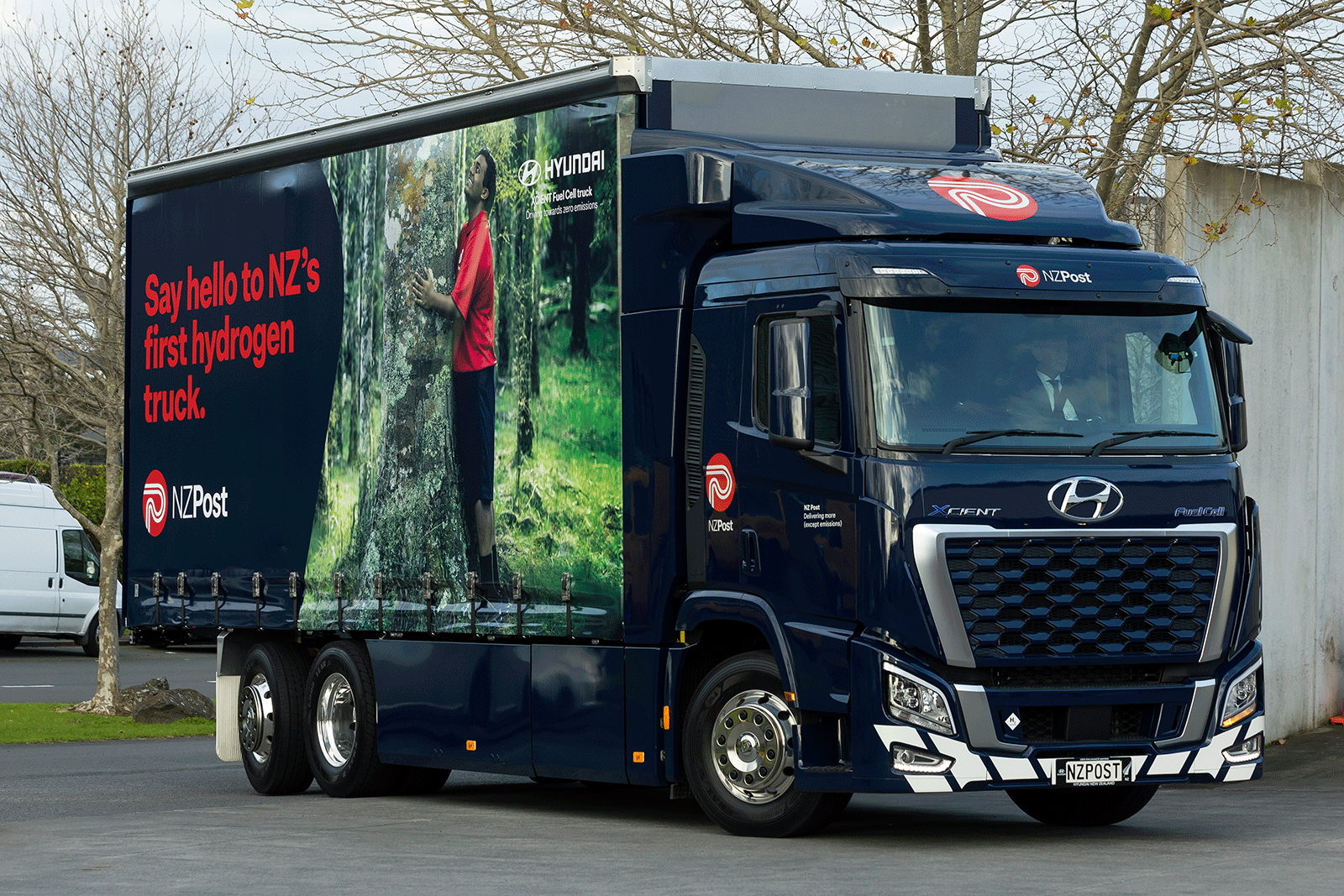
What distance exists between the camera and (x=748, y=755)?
11.3m

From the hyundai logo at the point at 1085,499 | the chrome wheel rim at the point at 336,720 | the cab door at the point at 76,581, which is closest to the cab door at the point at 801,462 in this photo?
the hyundai logo at the point at 1085,499

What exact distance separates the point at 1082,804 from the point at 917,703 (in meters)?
2.47

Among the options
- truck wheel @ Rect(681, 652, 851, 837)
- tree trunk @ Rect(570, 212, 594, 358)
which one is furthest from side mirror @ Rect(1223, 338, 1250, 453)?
tree trunk @ Rect(570, 212, 594, 358)

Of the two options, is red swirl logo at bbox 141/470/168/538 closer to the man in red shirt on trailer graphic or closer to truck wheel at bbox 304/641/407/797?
truck wheel at bbox 304/641/407/797

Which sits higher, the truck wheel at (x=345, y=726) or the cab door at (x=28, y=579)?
the cab door at (x=28, y=579)

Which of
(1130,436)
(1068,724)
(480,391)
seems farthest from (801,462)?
(480,391)

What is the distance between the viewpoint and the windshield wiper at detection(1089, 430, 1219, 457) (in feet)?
35.7

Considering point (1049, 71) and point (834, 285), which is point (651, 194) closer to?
point (834, 285)

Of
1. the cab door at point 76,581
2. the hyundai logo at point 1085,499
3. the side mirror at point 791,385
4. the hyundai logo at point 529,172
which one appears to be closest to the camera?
the hyundai logo at point 1085,499

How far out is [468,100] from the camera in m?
13.2

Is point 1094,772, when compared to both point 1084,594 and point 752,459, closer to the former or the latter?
point 1084,594

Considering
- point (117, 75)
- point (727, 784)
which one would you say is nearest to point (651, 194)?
point (727, 784)

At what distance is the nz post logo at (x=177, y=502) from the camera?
15305 millimetres

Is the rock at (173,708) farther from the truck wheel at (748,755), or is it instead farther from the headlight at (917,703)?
the headlight at (917,703)
